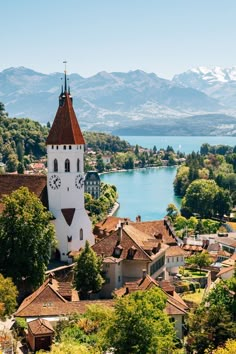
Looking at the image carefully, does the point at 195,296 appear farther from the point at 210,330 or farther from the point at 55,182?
the point at 210,330

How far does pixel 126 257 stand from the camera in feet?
113

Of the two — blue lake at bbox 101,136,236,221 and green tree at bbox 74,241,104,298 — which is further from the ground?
green tree at bbox 74,241,104,298

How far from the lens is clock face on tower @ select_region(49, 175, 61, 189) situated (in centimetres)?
3948

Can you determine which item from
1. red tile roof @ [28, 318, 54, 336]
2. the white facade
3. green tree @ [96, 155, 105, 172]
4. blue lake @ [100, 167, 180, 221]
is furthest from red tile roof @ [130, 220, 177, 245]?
green tree @ [96, 155, 105, 172]

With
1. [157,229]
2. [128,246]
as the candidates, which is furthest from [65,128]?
[157,229]

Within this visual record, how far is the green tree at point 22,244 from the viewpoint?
3192 centimetres

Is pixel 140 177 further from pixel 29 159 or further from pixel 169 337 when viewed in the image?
pixel 169 337

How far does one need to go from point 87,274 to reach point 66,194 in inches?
316

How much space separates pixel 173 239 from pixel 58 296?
16.2 meters

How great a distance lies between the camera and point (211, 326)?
1017 inches

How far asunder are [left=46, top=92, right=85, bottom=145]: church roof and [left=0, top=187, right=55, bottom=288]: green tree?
24.5ft

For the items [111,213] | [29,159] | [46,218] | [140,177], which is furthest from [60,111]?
[140,177]

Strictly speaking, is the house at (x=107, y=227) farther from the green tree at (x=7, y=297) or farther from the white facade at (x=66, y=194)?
the green tree at (x=7, y=297)

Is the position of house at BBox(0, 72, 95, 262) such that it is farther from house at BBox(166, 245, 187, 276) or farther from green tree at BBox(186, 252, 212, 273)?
green tree at BBox(186, 252, 212, 273)
